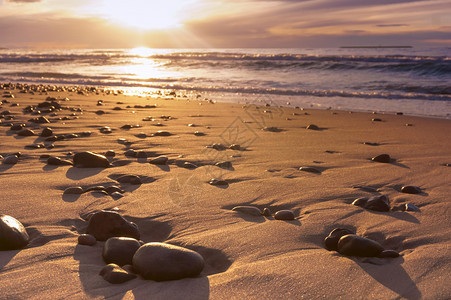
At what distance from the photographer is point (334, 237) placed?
6.35ft

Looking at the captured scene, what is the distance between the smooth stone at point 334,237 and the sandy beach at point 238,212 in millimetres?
73

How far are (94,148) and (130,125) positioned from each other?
1.45 metres

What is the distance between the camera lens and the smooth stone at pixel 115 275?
4.99 ft

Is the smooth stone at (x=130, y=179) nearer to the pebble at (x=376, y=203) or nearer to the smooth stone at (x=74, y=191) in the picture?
the smooth stone at (x=74, y=191)

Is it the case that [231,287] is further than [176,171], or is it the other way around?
[176,171]

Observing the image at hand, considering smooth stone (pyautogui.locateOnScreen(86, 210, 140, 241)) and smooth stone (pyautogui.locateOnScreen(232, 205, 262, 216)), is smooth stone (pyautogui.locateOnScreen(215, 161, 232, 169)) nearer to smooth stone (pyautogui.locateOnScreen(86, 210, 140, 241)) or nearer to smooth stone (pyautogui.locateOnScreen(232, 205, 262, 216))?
smooth stone (pyautogui.locateOnScreen(232, 205, 262, 216))

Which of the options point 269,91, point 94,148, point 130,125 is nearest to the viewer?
point 94,148

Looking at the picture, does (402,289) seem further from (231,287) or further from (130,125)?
(130,125)

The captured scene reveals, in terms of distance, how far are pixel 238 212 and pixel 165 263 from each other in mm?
886

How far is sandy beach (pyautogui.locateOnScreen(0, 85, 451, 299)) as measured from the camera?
1517 mm

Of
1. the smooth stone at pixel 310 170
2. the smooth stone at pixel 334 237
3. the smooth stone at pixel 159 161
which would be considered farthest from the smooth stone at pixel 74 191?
the smooth stone at pixel 310 170

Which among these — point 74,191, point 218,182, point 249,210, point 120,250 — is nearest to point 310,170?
point 218,182

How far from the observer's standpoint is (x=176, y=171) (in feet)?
10.9

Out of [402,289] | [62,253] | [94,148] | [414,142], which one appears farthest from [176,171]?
[414,142]
